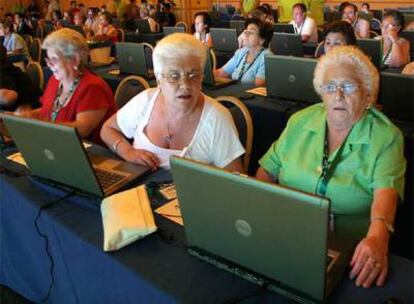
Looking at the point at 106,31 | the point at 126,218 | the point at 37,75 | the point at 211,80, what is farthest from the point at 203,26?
the point at 126,218

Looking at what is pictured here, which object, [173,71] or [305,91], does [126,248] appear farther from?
[305,91]

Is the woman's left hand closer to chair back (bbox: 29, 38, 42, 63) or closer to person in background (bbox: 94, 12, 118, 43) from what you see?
chair back (bbox: 29, 38, 42, 63)

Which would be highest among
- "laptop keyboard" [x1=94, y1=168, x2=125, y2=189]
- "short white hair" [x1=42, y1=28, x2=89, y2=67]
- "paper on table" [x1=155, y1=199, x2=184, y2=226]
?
"short white hair" [x1=42, y1=28, x2=89, y2=67]

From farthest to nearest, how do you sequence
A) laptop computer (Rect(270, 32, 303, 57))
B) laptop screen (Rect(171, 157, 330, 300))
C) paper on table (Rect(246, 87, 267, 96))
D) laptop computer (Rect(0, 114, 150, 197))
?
laptop computer (Rect(270, 32, 303, 57)) < paper on table (Rect(246, 87, 267, 96)) < laptop computer (Rect(0, 114, 150, 197)) < laptop screen (Rect(171, 157, 330, 300))

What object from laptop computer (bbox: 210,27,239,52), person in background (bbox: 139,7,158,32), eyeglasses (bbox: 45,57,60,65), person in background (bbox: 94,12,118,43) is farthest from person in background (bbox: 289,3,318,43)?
eyeglasses (bbox: 45,57,60,65)

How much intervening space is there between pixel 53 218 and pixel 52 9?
1337 centimetres

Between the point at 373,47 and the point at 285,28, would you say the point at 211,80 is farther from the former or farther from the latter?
the point at 285,28

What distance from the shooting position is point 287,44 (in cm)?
426

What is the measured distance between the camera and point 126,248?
3.81 ft

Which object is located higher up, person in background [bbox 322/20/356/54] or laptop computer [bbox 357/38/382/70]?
person in background [bbox 322/20/356/54]

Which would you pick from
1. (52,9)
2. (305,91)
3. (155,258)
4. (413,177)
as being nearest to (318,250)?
(155,258)

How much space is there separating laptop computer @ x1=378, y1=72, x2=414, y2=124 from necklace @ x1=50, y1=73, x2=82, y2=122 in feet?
5.11

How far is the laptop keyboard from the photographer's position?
1511 mm

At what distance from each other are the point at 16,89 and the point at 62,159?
6.03ft
